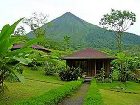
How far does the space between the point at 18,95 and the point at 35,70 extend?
19952mm

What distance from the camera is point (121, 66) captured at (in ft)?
111

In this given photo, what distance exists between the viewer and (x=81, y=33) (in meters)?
144

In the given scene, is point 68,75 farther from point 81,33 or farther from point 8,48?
point 81,33

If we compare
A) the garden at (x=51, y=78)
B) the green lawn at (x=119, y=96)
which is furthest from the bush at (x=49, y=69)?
the green lawn at (x=119, y=96)

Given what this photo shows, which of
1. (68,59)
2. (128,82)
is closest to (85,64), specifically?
(68,59)

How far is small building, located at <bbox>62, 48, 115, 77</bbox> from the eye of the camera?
34.0 m

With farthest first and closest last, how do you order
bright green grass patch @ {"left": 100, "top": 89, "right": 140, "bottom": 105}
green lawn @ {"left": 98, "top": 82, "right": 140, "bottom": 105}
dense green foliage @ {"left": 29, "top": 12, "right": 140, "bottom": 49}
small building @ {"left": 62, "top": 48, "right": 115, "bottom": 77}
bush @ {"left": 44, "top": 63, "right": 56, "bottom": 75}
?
dense green foliage @ {"left": 29, "top": 12, "right": 140, "bottom": 49}, small building @ {"left": 62, "top": 48, "right": 115, "bottom": 77}, bush @ {"left": 44, "top": 63, "right": 56, "bottom": 75}, green lawn @ {"left": 98, "top": 82, "right": 140, "bottom": 105}, bright green grass patch @ {"left": 100, "top": 89, "right": 140, "bottom": 105}

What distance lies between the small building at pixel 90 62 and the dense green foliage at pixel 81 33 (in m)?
79.3

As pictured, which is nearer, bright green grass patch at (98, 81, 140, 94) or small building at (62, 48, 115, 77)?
bright green grass patch at (98, 81, 140, 94)

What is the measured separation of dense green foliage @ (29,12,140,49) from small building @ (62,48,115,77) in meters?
79.3

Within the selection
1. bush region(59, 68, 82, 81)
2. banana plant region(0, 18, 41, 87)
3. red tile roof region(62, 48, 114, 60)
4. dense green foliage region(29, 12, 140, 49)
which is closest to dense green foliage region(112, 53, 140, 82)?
red tile roof region(62, 48, 114, 60)

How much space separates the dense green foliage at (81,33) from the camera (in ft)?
411

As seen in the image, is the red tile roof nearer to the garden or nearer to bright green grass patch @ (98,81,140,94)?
the garden

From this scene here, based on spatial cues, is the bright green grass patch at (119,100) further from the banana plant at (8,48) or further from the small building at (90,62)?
the small building at (90,62)
